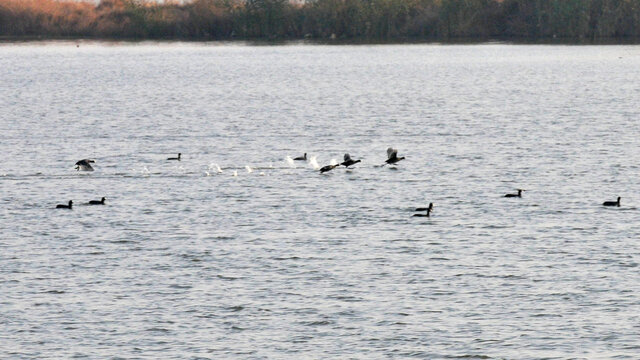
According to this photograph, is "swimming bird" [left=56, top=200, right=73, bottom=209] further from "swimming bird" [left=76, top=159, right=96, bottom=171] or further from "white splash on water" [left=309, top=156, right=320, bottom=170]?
"white splash on water" [left=309, top=156, right=320, bottom=170]

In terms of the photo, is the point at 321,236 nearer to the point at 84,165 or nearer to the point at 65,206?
the point at 65,206

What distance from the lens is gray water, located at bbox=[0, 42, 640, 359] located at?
27.5m

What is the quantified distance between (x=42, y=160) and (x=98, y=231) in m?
19.5

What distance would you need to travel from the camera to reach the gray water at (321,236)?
2748 centimetres

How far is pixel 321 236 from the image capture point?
3859 cm

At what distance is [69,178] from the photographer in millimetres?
51969

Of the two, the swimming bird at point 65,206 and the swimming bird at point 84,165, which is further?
the swimming bird at point 84,165

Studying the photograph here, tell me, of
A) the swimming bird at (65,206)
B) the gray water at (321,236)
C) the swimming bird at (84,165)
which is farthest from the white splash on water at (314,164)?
the swimming bird at (65,206)

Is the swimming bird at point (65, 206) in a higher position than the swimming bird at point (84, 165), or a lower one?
lower

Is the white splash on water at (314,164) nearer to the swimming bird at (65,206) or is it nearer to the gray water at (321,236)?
the gray water at (321,236)

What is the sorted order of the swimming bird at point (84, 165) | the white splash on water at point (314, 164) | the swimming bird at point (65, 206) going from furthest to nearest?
the white splash on water at point (314, 164) < the swimming bird at point (84, 165) < the swimming bird at point (65, 206)

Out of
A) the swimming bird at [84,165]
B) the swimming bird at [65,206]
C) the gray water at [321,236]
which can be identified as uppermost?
the swimming bird at [84,165]

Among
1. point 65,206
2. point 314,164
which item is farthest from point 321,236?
point 314,164

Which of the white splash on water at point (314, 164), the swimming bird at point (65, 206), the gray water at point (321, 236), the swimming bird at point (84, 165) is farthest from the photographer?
the white splash on water at point (314, 164)
